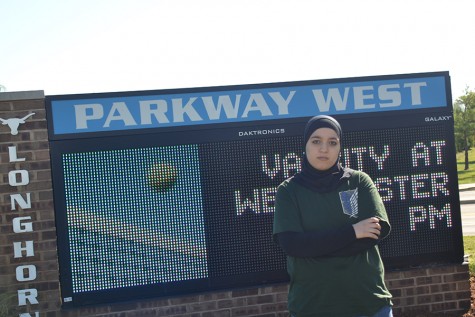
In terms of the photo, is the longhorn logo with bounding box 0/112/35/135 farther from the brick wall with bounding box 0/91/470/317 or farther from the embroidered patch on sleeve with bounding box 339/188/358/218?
the embroidered patch on sleeve with bounding box 339/188/358/218

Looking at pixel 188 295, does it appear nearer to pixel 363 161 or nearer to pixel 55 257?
pixel 55 257

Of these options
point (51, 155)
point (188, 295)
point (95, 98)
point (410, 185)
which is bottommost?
point (188, 295)

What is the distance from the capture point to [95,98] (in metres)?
5.28

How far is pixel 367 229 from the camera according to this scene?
3023mm

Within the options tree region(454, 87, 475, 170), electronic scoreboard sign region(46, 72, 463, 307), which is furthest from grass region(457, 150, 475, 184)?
electronic scoreboard sign region(46, 72, 463, 307)

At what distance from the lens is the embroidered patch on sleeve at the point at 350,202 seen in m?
3.09

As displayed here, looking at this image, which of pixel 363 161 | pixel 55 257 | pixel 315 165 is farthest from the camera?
pixel 363 161

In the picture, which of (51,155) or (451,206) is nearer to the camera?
(51,155)

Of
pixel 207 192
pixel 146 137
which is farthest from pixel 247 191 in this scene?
pixel 146 137

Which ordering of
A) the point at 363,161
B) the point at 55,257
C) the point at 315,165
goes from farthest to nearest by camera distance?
1. the point at 363,161
2. the point at 55,257
3. the point at 315,165

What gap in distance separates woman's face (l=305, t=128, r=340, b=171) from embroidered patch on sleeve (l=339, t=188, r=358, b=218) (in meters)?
0.18

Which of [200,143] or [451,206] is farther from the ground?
[200,143]

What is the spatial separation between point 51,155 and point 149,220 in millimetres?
1055

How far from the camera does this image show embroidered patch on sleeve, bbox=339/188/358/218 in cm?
309
